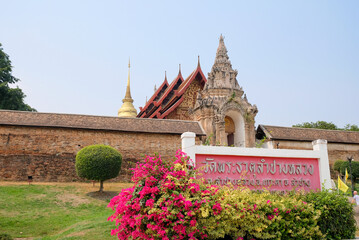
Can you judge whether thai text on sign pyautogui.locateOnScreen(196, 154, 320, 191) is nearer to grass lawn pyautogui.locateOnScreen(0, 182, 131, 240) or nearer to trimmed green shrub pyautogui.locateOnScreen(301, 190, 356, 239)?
trimmed green shrub pyautogui.locateOnScreen(301, 190, 356, 239)

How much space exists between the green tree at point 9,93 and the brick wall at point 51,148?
1246cm

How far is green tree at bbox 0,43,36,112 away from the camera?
26862mm

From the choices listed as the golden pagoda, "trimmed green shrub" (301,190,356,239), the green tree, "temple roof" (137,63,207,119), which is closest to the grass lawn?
"trimmed green shrub" (301,190,356,239)

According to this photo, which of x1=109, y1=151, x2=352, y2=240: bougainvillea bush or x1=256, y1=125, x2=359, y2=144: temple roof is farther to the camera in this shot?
x1=256, y1=125, x2=359, y2=144: temple roof

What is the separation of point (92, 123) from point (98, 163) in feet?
15.0

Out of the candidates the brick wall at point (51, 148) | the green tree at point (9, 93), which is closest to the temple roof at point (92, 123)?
the brick wall at point (51, 148)

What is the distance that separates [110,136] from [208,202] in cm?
1330

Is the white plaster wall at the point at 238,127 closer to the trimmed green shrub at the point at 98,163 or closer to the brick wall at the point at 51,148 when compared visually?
the brick wall at the point at 51,148

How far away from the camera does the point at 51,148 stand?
16188 millimetres

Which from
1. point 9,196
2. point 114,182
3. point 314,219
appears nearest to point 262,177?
point 314,219

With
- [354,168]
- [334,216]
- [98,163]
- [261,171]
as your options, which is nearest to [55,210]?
[98,163]

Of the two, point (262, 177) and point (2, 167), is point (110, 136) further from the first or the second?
point (262, 177)

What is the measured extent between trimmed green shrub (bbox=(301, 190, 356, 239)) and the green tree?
27.3m

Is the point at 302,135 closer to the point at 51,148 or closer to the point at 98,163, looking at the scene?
the point at 98,163
